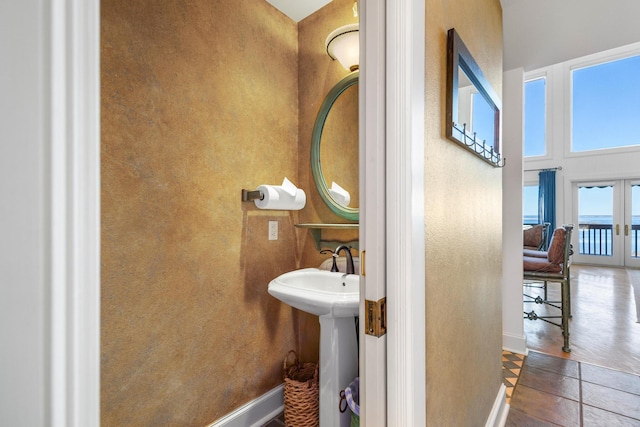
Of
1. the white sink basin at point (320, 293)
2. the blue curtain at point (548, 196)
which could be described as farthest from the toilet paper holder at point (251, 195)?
the blue curtain at point (548, 196)

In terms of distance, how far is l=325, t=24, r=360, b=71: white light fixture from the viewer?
1.70m

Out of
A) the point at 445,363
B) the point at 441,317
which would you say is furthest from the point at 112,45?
the point at 445,363

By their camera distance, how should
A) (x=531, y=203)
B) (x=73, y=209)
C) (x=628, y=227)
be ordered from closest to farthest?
1. (x=73, y=209)
2. (x=628, y=227)
3. (x=531, y=203)

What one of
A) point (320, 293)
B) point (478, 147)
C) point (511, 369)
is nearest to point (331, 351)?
point (320, 293)

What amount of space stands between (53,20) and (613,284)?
22.6 ft

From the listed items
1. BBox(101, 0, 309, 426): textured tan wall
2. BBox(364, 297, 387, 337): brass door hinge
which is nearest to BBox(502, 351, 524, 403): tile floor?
BBox(101, 0, 309, 426): textured tan wall

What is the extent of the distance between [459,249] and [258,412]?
1.49m

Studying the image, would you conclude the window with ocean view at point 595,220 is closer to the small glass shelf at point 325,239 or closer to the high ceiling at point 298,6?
the small glass shelf at point 325,239

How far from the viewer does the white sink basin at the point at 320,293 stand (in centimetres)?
129

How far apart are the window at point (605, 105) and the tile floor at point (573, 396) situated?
6.15 meters

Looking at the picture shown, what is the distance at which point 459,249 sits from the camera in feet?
3.68

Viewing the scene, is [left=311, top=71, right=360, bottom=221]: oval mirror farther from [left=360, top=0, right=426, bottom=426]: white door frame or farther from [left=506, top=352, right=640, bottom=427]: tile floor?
[left=506, top=352, right=640, bottom=427]: tile floor

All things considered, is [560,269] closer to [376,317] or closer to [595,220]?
[376,317]

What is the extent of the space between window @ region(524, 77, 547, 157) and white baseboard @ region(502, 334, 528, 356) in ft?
19.6
